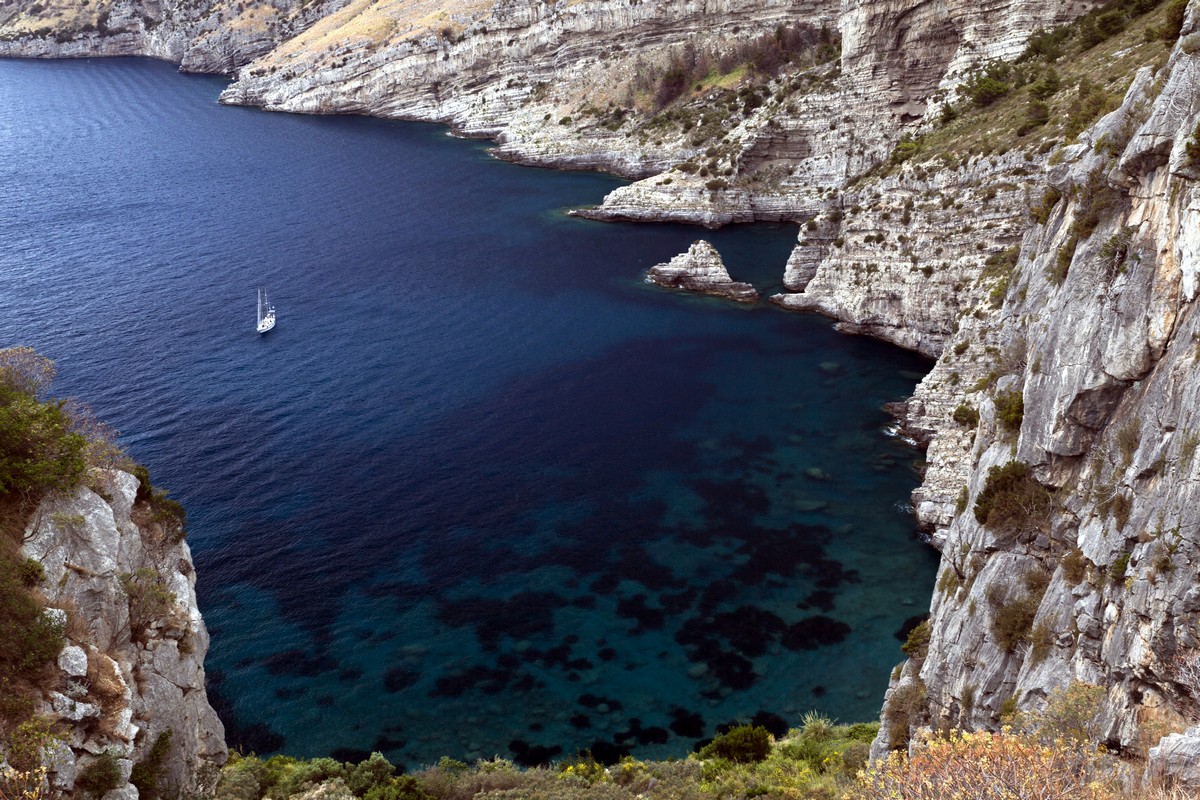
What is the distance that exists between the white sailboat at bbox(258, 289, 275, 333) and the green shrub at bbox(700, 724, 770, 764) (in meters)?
62.0

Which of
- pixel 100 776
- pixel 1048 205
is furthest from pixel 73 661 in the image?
pixel 1048 205

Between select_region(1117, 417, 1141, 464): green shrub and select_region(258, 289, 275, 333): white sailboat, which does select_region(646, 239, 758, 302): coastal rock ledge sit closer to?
select_region(258, 289, 275, 333): white sailboat

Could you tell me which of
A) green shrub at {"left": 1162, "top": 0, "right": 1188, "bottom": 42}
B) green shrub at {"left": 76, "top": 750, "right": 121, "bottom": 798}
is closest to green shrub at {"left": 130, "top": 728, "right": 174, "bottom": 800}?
green shrub at {"left": 76, "top": 750, "right": 121, "bottom": 798}

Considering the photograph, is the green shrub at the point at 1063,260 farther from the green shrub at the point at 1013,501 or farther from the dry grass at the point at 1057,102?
the dry grass at the point at 1057,102

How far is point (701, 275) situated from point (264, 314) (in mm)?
45305

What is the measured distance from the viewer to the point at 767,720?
42.8 meters

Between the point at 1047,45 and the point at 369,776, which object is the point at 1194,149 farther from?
the point at 1047,45

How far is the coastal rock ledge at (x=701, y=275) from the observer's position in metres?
96.7

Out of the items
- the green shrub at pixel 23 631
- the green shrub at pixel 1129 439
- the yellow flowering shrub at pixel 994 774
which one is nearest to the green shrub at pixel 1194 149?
the green shrub at pixel 1129 439

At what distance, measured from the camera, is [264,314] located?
289 feet

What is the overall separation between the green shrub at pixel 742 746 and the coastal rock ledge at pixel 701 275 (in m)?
62.5

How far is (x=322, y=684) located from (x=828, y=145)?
308ft

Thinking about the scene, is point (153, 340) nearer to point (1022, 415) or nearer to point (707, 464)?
point (707, 464)

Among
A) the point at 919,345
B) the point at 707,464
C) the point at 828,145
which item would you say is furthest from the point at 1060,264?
the point at 828,145
